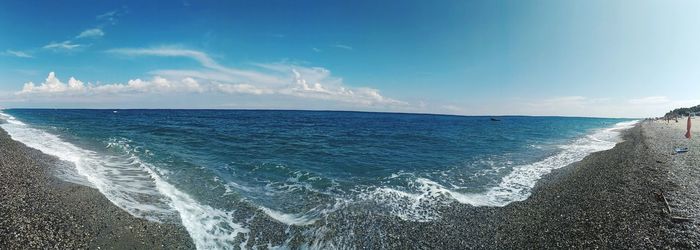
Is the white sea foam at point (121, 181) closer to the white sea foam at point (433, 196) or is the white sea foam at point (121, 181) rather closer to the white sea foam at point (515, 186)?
the white sea foam at point (433, 196)

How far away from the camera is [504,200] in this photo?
1555cm

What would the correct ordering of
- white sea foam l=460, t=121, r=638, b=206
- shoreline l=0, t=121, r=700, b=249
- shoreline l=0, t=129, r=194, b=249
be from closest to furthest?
shoreline l=0, t=129, r=194, b=249 < shoreline l=0, t=121, r=700, b=249 < white sea foam l=460, t=121, r=638, b=206

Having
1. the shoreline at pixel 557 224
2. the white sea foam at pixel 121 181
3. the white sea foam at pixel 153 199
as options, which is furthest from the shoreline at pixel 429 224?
the white sea foam at pixel 121 181

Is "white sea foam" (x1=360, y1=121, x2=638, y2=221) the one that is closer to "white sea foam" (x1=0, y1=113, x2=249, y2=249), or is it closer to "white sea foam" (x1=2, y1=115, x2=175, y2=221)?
"white sea foam" (x1=0, y1=113, x2=249, y2=249)

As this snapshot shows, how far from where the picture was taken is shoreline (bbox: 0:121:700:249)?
32.9 ft

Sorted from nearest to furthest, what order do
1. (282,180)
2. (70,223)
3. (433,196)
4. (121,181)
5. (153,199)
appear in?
(70,223), (153,199), (433,196), (121,181), (282,180)

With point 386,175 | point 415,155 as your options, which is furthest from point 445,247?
point 415,155

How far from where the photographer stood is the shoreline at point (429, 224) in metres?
10.0

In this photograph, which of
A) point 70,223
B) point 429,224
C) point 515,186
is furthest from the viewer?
point 515,186

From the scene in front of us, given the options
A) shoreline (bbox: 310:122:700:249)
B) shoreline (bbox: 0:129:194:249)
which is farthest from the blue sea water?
shoreline (bbox: 310:122:700:249)

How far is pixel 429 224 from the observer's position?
12281 millimetres

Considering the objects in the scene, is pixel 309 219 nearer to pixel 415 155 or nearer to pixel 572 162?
pixel 415 155

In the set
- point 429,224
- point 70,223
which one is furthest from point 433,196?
point 70,223

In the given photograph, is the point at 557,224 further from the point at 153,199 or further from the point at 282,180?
the point at 153,199
